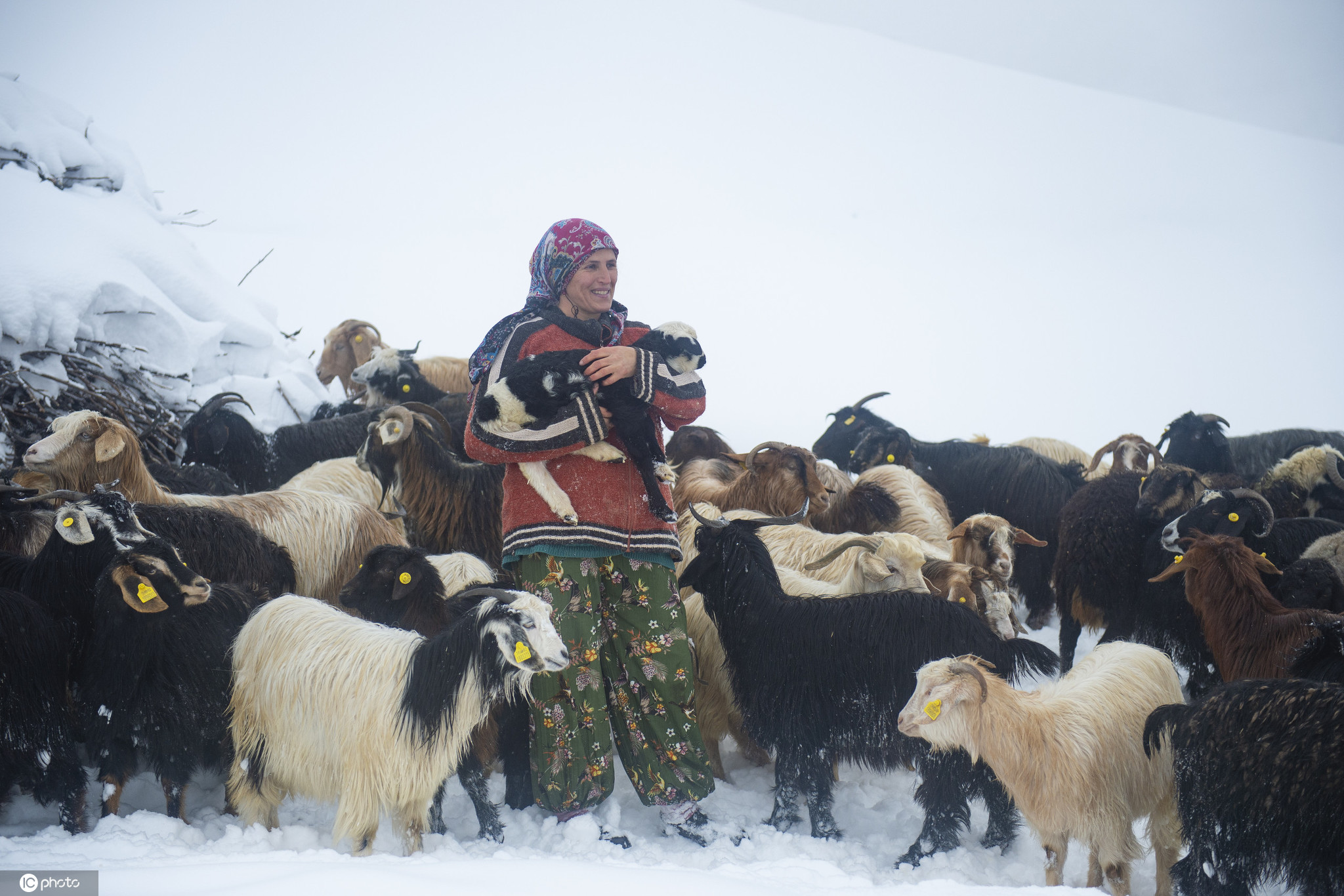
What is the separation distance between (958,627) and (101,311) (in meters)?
6.19

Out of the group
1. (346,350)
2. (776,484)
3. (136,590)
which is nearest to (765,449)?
(776,484)

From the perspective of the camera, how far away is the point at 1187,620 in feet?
15.1

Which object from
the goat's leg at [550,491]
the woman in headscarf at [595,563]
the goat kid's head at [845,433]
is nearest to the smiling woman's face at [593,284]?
the woman in headscarf at [595,563]

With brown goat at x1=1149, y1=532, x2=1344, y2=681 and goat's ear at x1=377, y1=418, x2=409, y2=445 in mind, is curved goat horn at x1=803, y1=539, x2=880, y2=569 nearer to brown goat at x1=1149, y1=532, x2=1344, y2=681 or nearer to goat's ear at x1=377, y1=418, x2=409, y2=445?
brown goat at x1=1149, y1=532, x2=1344, y2=681

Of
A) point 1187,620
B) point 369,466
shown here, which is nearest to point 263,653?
point 369,466

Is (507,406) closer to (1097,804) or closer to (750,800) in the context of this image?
(750,800)

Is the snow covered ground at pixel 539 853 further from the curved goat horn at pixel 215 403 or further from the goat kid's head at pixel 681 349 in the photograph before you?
the curved goat horn at pixel 215 403

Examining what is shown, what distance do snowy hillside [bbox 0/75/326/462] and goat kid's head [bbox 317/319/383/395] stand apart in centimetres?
123

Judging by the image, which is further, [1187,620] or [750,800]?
[1187,620]

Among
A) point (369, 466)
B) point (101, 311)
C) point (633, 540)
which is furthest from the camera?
point (101, 311)

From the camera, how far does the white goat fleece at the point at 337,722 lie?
11.0 ft

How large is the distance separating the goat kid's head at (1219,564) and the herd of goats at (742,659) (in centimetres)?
1

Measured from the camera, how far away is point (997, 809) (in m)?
3.67

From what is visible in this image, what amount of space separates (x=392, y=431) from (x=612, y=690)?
2.36 meters
